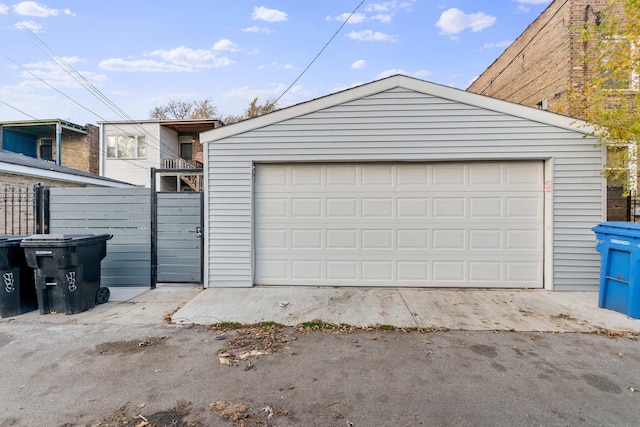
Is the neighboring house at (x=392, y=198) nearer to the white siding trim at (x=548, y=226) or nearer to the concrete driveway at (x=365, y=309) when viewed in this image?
the white siding trim at (x=548, y=226)

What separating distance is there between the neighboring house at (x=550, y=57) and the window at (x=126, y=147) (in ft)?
56.5

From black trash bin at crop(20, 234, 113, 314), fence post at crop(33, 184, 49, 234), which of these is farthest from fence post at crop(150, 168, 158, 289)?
fence post at crop(33, 184, 49, 234)

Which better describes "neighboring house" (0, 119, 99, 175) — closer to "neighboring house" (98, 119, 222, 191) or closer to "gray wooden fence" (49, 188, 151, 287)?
"neighboring house" (98, 119, 222, 191)

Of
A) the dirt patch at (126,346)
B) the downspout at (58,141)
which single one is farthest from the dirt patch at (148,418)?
the downspout at (58,141)

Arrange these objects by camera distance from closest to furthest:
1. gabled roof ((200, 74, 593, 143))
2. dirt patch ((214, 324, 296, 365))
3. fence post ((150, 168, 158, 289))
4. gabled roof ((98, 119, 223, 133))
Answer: dirt patch ((214, 324, 296, 365)), gabled roof ((200, 74, 593, 143)), fence post ((150, 168, 158, 289)), gabled roof ((98, 119, 223, 133))

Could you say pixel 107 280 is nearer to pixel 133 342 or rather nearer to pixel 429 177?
pixel 133 342

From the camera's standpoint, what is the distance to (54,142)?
59.4 feet

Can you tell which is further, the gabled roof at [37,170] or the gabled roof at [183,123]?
the gabled roof at [183,123]

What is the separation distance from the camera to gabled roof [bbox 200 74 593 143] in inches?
217

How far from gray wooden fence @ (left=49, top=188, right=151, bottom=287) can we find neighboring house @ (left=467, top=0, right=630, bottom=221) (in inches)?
358

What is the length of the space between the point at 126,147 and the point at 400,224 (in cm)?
1661

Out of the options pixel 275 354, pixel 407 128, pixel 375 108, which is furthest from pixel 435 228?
pixel 275 354

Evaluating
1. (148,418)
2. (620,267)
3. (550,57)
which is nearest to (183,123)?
(550,57)

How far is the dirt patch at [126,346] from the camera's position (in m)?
3.46
